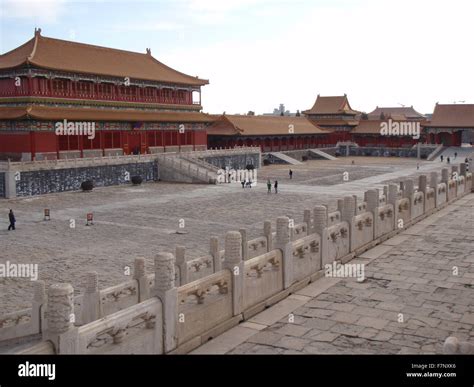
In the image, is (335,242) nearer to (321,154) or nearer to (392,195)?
(392,195)

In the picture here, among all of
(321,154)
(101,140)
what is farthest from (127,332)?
(321,154)

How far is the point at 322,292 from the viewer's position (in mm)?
11812

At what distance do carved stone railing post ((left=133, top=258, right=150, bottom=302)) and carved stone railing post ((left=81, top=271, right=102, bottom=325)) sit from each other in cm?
100

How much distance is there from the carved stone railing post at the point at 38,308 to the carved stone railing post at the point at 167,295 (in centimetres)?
370

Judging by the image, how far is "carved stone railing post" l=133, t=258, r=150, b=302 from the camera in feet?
38.1

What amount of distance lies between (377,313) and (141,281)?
484cm

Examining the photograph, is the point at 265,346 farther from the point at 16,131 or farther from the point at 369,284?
the point at 16,131

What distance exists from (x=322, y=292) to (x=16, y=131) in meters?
32.2

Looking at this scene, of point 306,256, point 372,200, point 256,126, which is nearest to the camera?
point 306,256

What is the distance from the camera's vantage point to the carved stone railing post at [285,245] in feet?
37.2

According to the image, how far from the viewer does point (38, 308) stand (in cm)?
1116

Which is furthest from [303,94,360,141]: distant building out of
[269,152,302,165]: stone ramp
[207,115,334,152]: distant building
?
[269,152,302,165]: stone ramp

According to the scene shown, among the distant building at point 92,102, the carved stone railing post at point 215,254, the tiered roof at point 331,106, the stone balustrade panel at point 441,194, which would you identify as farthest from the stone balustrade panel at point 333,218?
the tiered roof at point 331,106

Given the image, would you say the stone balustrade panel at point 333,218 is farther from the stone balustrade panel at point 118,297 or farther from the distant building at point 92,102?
the distant building at point 92,102
